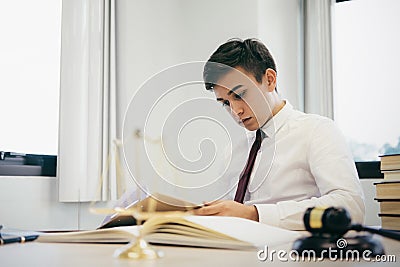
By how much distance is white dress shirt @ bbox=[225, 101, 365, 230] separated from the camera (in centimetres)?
143

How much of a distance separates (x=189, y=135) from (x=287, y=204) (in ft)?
1.39

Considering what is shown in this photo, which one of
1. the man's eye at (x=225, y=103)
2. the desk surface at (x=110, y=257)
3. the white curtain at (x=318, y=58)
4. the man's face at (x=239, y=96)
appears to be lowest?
the desk surface at (x=110, y=257)

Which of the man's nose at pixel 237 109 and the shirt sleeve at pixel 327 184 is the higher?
the man's nose at pixel 237 109

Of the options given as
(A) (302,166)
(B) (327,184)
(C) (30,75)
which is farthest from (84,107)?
(B) (327,184)

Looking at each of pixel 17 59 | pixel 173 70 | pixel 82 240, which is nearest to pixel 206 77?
pixel 173 70

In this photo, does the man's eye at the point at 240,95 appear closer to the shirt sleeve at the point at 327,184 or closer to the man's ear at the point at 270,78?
the shirt sleeve at the point at 327,184

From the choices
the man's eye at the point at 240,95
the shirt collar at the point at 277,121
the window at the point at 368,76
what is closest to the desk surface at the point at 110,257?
the man's eye at the point at 240,95

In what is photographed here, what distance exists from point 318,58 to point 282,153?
5.03 feet

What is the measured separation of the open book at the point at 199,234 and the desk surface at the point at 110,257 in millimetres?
16

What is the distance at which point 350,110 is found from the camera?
3.04 meters

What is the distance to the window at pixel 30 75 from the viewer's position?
2484mm

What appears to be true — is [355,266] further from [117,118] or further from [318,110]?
[318,110]

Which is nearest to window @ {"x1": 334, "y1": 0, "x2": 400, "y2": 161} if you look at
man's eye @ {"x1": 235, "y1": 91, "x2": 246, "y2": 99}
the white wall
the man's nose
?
the white wall

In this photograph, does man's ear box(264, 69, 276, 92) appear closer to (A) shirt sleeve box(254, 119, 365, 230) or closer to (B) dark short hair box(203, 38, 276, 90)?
(B) dark short hair box(203, 38, 276, 90)
